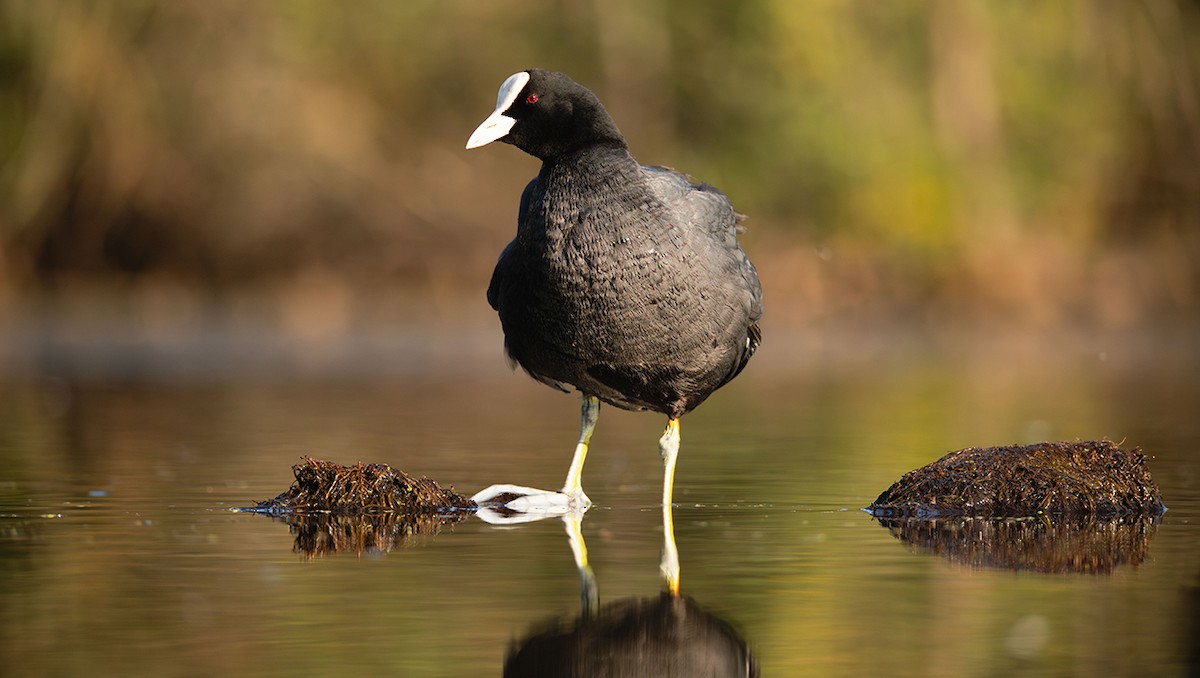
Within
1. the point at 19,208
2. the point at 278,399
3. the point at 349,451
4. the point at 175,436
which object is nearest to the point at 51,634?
the point at 349,451

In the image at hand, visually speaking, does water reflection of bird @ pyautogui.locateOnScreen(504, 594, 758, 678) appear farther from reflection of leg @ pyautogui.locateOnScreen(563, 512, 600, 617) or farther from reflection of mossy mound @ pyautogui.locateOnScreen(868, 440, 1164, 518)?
reflection of mossy mound @ pyautogui.locateOnScreen(868, 440, 1164, 518)

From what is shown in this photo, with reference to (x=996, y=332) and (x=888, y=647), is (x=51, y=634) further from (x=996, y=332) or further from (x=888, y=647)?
(x=996, y=332)

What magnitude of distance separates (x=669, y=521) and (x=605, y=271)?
1.05m

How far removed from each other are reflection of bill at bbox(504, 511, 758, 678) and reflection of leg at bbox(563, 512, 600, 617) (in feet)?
0.06

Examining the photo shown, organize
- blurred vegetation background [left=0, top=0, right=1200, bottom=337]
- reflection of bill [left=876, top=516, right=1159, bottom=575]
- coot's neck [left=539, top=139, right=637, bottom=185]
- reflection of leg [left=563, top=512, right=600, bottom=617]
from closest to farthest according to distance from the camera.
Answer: reflection of leg [left=563, top=512, right=600, bottom=617] < reflection of bill [left=876, top=516, right=1159, bottom=575] < coot's neck [left=539, top=139, right=637, bottom=185] < blurred vegetation background [left=0, top=0, right=1200, bottom=337]

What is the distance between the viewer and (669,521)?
7.99m

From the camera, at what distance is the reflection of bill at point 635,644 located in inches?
199

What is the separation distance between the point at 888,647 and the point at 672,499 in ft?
12.0

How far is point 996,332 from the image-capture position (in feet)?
74.4

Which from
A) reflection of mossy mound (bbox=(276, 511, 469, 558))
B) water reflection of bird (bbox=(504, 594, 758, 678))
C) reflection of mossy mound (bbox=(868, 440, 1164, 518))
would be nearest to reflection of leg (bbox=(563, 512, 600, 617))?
water reflection of bird (bbox=(504, 594, 758, 678))

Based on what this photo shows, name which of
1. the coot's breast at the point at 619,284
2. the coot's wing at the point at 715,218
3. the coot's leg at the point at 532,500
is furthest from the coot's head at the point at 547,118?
the coot's leg at the point at 532,500

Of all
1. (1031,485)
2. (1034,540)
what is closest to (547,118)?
(1031,485)

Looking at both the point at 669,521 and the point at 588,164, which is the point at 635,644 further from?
the point at 588,164

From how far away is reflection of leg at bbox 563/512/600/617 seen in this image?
595 centimetres
